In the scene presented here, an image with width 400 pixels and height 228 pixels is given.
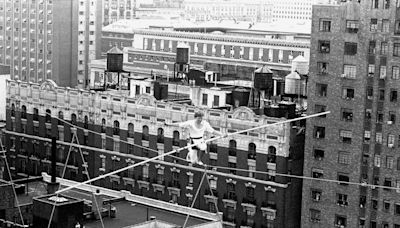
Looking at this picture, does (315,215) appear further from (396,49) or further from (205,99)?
(205,99)

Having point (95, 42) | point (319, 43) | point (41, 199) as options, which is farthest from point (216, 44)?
point (41, 199)

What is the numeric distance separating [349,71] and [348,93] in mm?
1623

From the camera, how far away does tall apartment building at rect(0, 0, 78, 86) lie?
5266 inches

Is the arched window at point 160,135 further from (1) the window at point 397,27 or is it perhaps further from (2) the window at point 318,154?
(1) the window at point 397,27

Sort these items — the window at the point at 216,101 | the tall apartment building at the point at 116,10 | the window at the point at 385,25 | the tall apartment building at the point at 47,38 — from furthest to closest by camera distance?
the tall apartment building at the point at 116,10
the tall apartment building at the point at 47,38
the window at the point at 216,101
the window at the point at 385,25

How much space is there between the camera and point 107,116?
3100 inches

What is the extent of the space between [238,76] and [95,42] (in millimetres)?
38696

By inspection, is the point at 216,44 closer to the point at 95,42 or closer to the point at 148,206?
the point at 95,42

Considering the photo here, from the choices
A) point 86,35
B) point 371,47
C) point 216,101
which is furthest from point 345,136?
point 86,35

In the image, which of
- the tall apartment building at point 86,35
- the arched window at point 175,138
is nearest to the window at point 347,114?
the arched window at point 175,138

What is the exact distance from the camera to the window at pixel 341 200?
66.4 meters

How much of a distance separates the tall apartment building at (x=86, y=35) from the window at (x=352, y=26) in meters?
76.6

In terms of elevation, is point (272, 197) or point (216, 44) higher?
point (216, 44)

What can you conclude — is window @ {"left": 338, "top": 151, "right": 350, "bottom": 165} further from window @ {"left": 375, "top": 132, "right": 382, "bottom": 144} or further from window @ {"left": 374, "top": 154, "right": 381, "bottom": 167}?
window @ {"left": 375, "top": 132, "right": 382, "bottom": 144}
